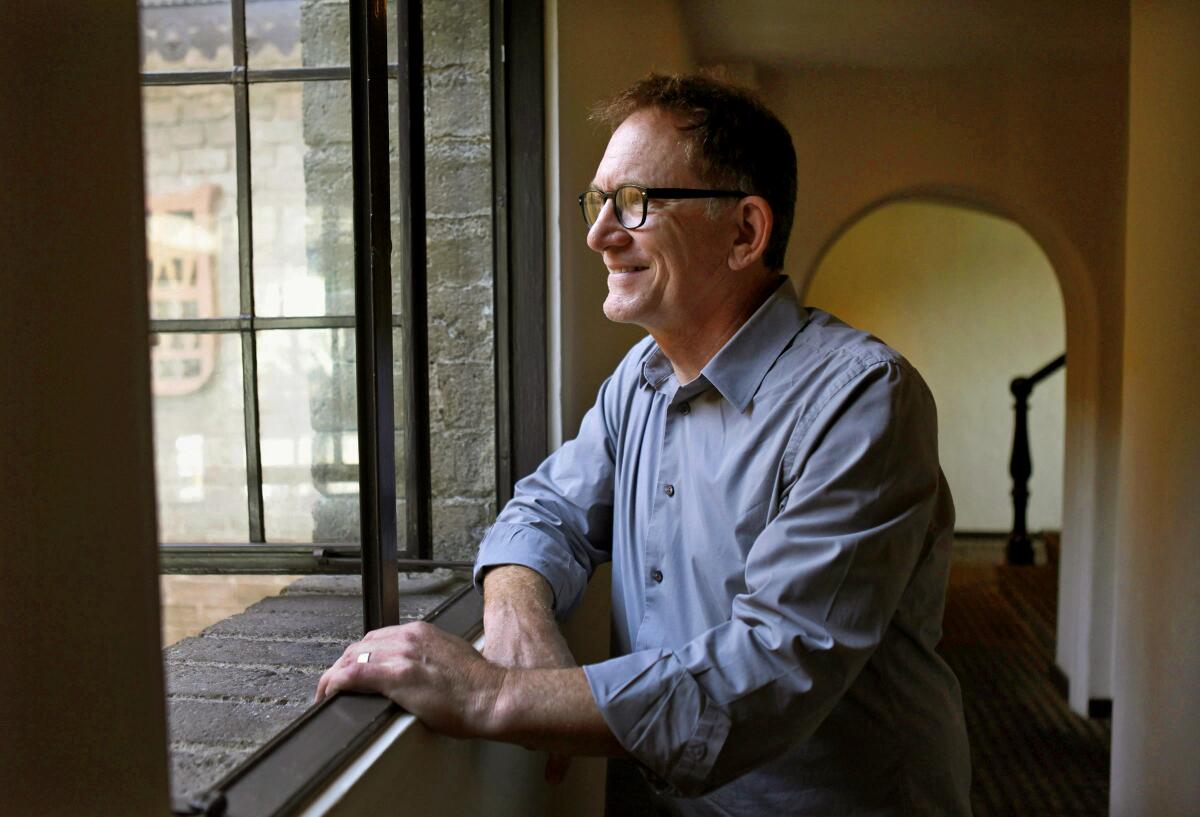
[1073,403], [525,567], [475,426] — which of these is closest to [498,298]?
[475,426]

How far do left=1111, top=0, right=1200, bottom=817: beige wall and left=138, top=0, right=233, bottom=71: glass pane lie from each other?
7.54 ft

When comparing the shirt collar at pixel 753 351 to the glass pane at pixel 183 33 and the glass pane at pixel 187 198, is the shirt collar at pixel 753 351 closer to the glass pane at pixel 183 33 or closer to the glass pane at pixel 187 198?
the glass pane at pixel 183 33

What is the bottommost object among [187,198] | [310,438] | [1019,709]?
[1019,709]

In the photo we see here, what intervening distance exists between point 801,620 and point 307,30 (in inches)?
55.3

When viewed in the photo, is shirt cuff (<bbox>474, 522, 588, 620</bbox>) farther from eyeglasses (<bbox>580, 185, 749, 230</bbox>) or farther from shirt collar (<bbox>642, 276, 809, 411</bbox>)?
eyeglasses (<bbox>580, 185, 749, 230</bbox>)

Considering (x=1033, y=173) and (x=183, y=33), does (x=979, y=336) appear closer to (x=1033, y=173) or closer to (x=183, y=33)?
(x=1033, y=173)

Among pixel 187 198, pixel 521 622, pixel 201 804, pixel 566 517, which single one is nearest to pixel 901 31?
pixel 187 198

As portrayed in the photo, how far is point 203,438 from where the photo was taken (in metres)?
2.85

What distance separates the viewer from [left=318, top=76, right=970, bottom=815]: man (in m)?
1.08

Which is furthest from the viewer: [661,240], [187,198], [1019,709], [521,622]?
[1019,709]

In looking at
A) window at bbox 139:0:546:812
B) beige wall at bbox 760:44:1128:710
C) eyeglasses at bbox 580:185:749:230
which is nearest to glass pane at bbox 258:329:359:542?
window at bbox 139:0:546:812

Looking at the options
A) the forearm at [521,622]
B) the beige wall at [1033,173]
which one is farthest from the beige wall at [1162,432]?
the forearm at [521,622]

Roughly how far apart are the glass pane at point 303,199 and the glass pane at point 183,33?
0.15 m

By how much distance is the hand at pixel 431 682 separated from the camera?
1.08m
